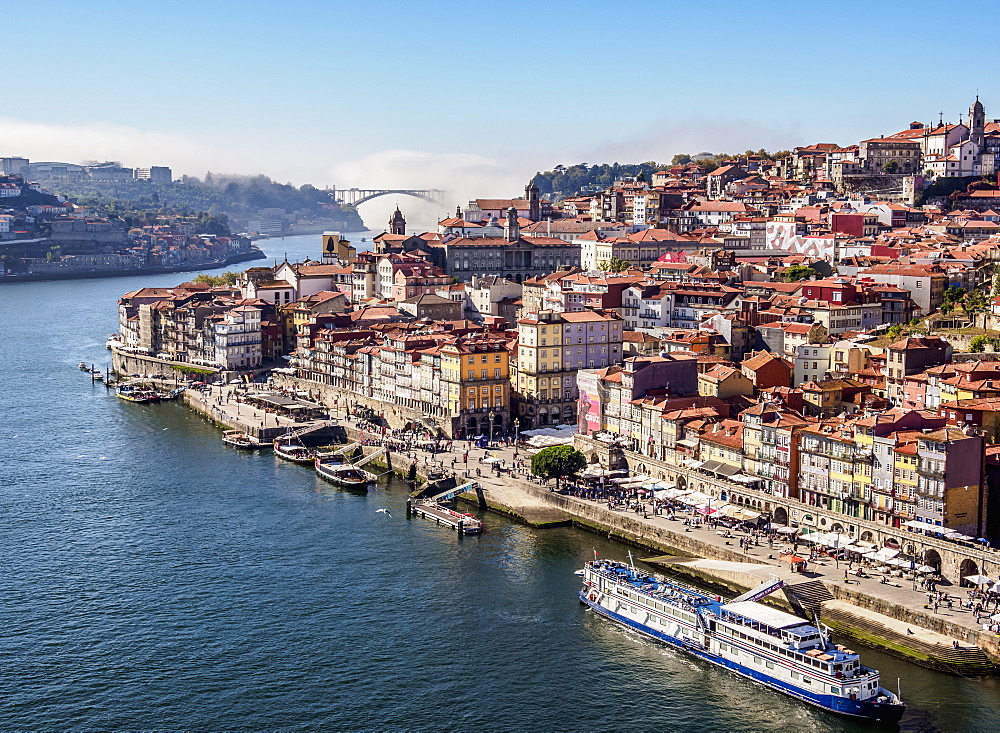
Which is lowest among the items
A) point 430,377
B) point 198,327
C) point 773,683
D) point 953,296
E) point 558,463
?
point 773,683

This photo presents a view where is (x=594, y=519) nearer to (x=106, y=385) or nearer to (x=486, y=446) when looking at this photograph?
(x=486, y=446)

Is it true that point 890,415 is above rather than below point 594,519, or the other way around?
above

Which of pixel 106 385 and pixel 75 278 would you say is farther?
pixel 75 278

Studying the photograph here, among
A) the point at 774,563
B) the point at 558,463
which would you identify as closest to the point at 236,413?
the point at 558,463

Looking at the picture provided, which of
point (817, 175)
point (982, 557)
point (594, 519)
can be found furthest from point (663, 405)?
point (817, 175)

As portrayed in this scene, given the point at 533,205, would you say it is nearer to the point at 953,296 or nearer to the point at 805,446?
the point at 953,296

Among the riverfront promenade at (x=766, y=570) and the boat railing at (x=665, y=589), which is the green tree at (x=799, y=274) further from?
the boat railing at (x=665, y=589)

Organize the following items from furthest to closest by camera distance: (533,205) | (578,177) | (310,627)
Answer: (578,177), (533,205), (310,627)
